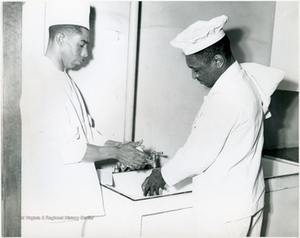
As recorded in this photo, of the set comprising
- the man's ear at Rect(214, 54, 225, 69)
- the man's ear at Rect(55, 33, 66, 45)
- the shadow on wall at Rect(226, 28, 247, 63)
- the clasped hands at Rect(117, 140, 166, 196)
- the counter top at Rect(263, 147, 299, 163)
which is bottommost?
the counter top at Rect(263, 147, 299, 163)

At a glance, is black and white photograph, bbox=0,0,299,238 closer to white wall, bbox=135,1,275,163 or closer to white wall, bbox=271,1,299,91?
white wall, bbox=135,1,275,163

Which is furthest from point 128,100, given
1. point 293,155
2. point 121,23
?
point 293,155

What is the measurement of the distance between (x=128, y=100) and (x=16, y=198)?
62cm

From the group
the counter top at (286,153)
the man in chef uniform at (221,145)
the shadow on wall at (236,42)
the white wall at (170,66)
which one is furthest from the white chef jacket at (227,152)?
the counter top at (286,153)

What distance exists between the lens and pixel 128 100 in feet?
5.73

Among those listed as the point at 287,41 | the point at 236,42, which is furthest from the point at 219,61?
the point at 287,41

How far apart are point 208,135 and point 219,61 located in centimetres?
27

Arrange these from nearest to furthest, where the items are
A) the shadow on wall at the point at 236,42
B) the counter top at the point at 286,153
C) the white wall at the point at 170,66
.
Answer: the white wall at the point at 170,66, the shadow on wall at the point at 236,42, the counter top at the point at 286,153

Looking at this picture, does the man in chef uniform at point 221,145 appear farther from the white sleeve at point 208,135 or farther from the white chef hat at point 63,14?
the white chef hat at point 63,14

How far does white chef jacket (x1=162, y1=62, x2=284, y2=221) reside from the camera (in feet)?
4.28

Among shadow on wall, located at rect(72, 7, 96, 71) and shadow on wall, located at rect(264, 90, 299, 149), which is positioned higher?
shadow on wall, located at rect(72, 7, 96, 71)

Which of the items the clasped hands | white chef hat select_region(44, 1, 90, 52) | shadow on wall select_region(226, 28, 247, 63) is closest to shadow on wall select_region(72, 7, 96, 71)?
white chef hat select_region(44, 1, 90, 52)

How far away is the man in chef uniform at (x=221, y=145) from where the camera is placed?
4.30 feet

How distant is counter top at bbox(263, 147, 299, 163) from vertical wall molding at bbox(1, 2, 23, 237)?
1.42 metres
